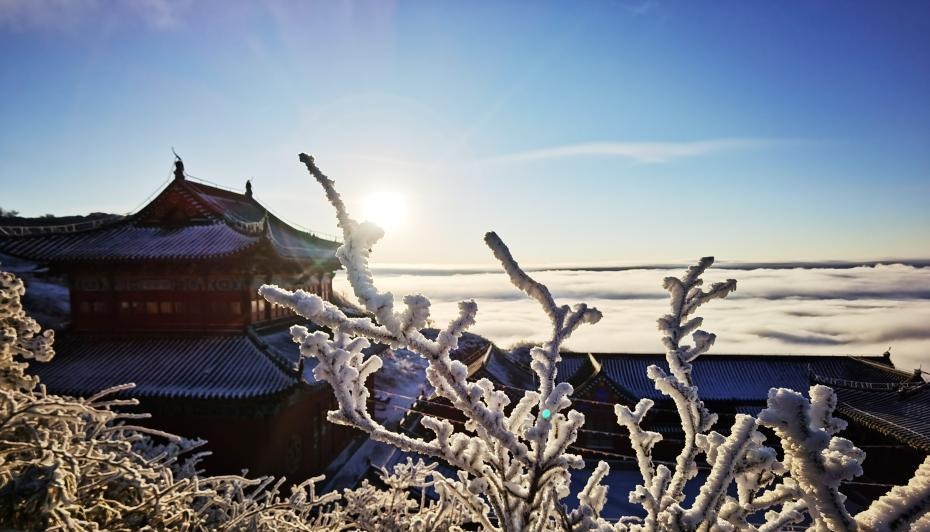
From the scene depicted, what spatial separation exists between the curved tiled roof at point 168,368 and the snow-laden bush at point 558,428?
925 centimetres

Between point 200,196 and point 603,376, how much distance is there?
16.5m

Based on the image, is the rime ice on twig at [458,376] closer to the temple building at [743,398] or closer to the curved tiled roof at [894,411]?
the temple building at [743,398]

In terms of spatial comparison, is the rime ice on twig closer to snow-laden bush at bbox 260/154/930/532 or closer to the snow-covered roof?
snow-laden bush at bbox 260/154/930/532

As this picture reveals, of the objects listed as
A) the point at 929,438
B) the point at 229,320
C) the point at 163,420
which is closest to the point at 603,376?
the point at 929,438

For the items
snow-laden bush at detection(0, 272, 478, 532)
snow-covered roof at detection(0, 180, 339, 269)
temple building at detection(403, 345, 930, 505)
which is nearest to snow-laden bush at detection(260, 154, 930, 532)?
snow-laden bush at detection(0, 272, 478, 532)

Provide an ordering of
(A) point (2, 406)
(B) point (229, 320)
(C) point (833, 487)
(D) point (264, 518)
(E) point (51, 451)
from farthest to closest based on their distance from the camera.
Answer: (B) point (229, 320) < (D) point (264, 518) < (A) point (2, 406) < (E) point (51, 451) < (C) point (833, 487)

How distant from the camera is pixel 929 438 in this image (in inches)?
484

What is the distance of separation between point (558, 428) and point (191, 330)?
42.3 feet

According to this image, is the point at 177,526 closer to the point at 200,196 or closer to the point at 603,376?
the point at 200,196

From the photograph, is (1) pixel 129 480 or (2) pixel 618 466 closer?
(1) pixel 129 480

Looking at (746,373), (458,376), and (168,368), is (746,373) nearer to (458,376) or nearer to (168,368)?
(168,368)

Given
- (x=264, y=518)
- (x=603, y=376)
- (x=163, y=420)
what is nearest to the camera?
(x=264, y=518)

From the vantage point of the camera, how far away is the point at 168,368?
35.3 ft

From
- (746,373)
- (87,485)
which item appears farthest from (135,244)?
(746,373)
